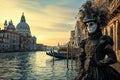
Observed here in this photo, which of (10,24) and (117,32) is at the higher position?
(10,24)

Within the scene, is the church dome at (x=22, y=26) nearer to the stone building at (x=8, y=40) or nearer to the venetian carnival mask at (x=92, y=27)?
the stone building at (x=8, y=40)

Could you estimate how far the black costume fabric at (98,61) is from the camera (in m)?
4.05

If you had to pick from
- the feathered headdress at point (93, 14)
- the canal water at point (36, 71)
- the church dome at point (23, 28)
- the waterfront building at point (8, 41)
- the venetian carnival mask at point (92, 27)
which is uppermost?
the church dome at point (23, 28)

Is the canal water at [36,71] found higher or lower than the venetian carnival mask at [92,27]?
lower

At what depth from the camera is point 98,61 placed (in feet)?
13.3

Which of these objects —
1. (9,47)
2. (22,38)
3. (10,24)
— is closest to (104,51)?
(9,47)

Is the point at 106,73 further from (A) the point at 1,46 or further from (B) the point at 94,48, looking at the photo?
(A) the point at 1,46

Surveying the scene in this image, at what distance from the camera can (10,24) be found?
7239 inches

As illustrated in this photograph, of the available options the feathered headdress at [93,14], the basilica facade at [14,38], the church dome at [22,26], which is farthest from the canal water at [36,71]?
the church dome at [22,26]

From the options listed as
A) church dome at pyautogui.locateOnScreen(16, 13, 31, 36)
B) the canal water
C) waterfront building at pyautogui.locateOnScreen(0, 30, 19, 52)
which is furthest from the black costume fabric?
church dome at pyautogui.locateOnScreen(16, 13, 31, 36)

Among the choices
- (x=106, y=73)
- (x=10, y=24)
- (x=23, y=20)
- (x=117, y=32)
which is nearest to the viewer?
(x=106, y=73)

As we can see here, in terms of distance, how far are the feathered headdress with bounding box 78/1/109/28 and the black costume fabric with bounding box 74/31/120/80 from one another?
0.82ft

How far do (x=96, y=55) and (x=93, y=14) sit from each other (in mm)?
593

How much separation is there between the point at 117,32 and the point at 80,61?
23.4 meters
